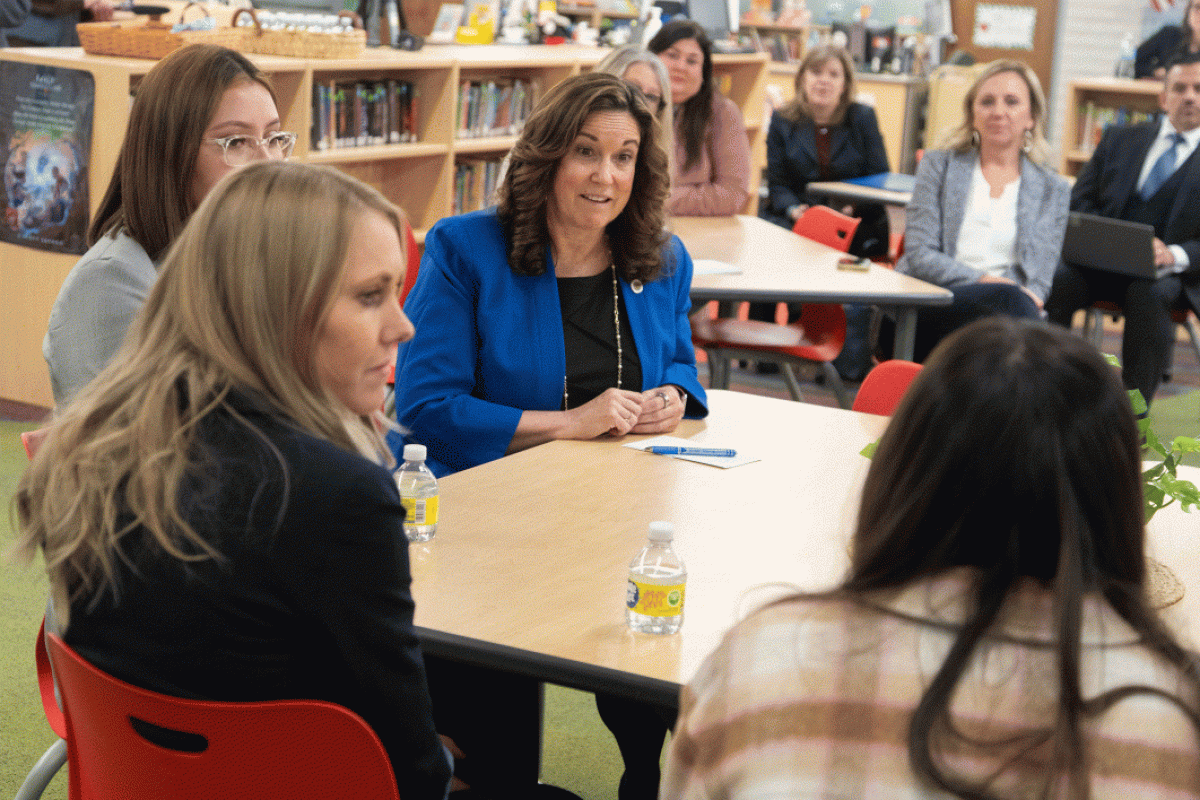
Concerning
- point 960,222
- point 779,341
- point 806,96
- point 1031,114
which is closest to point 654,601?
point 779,341

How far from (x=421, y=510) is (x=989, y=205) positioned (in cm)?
355

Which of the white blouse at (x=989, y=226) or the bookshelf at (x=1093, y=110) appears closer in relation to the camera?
the white blouse at (x=989, y=226)

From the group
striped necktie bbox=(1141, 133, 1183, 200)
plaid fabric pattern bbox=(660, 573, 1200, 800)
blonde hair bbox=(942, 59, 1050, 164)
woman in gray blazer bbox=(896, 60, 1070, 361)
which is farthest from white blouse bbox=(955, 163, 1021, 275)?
plaid fabric pattern bbox=(660, 573, 1200, 800)

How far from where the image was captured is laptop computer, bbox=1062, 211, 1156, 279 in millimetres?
5297

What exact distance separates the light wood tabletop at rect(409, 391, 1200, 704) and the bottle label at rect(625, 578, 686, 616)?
0.12 feet

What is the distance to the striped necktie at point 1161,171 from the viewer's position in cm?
575

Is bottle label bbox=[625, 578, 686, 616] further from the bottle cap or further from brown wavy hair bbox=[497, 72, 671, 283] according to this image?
brown wavy hair bbox=[497, 72, 671, 283]

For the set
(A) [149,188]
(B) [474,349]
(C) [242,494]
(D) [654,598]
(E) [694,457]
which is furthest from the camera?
(B) [474,349]

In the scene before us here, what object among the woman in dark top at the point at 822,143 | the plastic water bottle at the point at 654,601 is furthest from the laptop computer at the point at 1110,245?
the plastic water bottle at the point at 654,601

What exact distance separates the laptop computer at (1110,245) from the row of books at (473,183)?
8.48 feet

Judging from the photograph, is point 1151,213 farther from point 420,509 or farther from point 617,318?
point 420,509

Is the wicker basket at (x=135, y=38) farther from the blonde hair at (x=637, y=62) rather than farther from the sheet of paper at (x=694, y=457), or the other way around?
the sheet of paper at (x=694, y=457)

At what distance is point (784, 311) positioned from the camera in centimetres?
669

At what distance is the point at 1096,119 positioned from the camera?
780 cm
